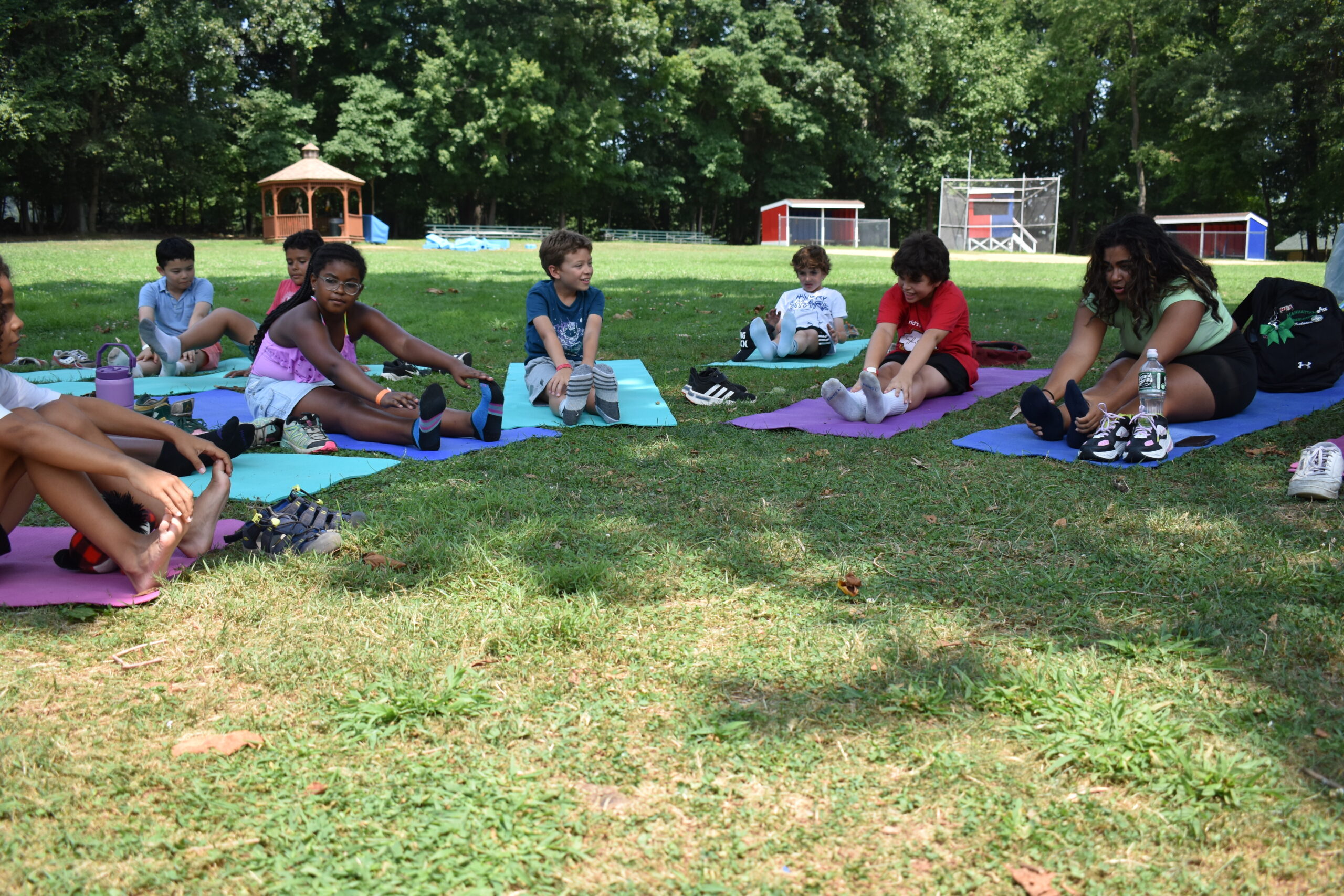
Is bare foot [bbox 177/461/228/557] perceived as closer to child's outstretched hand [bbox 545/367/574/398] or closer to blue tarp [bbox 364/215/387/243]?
child's outstretched hand [bbox 545/367/574/398]

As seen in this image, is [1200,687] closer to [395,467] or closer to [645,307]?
[395,467]

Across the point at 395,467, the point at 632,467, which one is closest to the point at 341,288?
the point at 395,467

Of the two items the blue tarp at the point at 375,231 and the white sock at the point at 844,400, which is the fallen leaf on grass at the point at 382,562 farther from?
the blue tarp at the point at 375,231

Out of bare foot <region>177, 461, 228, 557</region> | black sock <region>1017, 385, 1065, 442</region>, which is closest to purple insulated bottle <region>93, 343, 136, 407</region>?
bare foot <region>177, 461, 228, 557</region>

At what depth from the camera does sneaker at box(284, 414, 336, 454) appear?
540cm

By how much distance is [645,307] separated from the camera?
39.2 ft

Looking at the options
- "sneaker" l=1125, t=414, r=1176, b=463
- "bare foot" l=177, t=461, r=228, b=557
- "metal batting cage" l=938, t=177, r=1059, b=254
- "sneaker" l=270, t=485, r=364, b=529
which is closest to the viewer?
"bare foot" l=177, t=461, r=228, b=557

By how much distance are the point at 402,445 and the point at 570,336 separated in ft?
5.38

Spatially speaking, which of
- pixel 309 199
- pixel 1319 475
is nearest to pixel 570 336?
pixel 1319 475

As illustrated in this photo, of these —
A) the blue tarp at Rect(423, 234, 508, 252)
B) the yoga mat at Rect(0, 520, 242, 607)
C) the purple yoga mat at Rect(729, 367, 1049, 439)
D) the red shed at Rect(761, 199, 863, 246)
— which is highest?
the red shed at Rect(761, 199, 863, 246)

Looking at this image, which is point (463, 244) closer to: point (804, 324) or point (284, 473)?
point (804, 324)

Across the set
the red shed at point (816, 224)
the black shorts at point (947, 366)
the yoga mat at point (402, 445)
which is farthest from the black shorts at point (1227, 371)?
the red shed at point (816, 224)

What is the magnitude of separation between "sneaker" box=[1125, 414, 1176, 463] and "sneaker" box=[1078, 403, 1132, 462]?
0.04 meters

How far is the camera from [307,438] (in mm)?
5414
